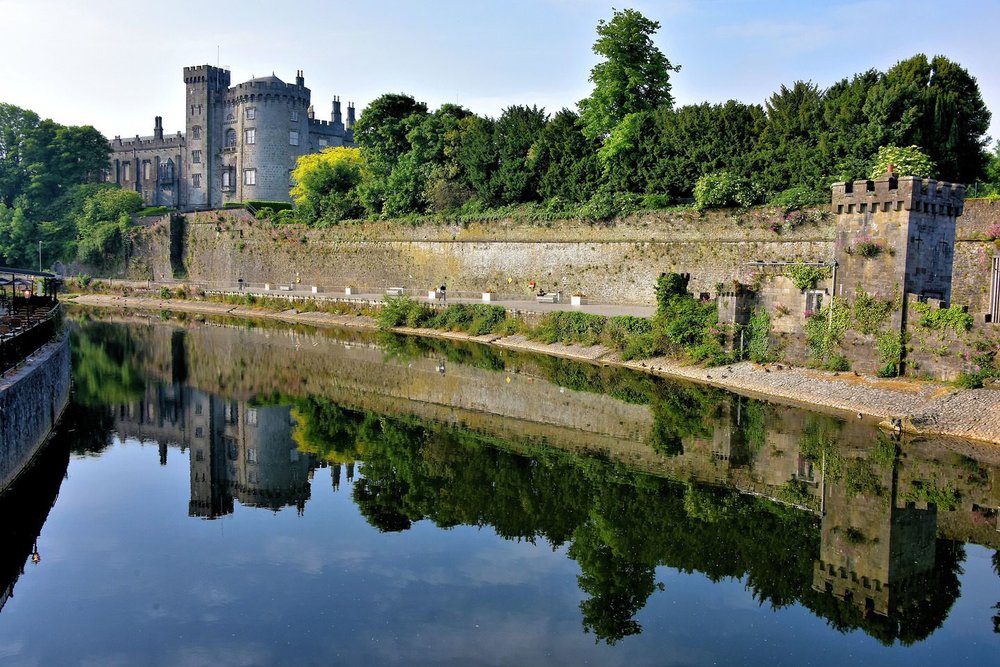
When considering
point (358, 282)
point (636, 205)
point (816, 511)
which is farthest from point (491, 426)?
point (358, 282)

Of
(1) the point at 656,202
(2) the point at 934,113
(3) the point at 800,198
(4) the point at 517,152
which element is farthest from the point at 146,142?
(2) the point at 934,113

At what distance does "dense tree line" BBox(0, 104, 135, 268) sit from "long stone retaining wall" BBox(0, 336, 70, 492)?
4091 centimetres

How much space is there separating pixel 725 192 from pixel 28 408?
74.1 ft

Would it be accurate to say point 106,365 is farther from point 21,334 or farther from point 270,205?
point 270,205

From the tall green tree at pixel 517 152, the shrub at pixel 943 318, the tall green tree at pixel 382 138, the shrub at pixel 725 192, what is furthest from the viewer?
the tall green tree at pixel 382 138

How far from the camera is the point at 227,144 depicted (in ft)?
210

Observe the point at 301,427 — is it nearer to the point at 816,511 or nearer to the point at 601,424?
the point at 601,424

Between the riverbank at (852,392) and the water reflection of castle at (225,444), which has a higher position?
the riverbank at (852,392)

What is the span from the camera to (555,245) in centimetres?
3478

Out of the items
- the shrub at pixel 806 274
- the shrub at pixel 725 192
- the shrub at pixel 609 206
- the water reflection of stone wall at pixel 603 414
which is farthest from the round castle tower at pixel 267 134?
the shrub at pixel 806 274

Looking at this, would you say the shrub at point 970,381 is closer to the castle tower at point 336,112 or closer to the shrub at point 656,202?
the shrub at point 656,202

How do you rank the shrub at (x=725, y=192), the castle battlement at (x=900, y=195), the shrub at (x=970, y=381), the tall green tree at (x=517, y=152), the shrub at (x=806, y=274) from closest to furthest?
the shrub at (x=970, y=381) < the castle battlement at (x=900, y=195) < the shrub at (x=806, y=274) < the shrub at (x=725, y=192) < the tall green tree at (x=517, y=152)

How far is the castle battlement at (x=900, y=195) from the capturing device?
18906 millimetres

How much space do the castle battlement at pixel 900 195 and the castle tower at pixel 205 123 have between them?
2092 inches
